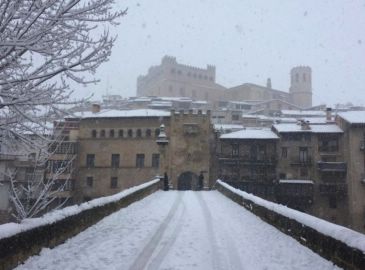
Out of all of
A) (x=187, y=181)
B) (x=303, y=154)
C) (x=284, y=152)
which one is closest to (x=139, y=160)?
(x=187, y=181)

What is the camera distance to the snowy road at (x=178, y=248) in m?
7.80

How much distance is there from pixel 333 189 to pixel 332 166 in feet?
9.09

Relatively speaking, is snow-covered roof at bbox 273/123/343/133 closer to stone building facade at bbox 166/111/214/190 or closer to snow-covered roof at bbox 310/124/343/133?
snow-covered roof at bbox 310/124/343/133

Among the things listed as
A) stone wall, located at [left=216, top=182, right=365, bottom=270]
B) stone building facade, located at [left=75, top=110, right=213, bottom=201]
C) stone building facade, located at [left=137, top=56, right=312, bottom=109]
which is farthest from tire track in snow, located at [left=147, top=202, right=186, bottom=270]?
stone building facade, located at [left=137, top=56, right=312, bottom=109]

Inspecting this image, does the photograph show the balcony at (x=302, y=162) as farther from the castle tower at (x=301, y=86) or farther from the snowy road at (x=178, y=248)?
the castle tower at (x=301, y=86)

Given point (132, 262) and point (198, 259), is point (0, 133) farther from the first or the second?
point (198, 259)

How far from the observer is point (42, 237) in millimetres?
8359

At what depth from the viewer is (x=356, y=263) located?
21.7 ft

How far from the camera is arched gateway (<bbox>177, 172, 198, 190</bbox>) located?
5247 centimetres

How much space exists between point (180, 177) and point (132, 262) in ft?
149

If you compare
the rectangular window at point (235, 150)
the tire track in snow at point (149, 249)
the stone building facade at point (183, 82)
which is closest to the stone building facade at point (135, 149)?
the rectangular window at point (235, 150)

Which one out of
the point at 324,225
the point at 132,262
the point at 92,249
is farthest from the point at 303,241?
the point at 92,249

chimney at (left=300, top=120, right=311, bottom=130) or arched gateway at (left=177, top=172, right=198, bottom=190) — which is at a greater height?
chimney at (left=300, top=120, right=311, bottom=130)

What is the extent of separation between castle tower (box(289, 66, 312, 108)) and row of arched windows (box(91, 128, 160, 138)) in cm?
7654
